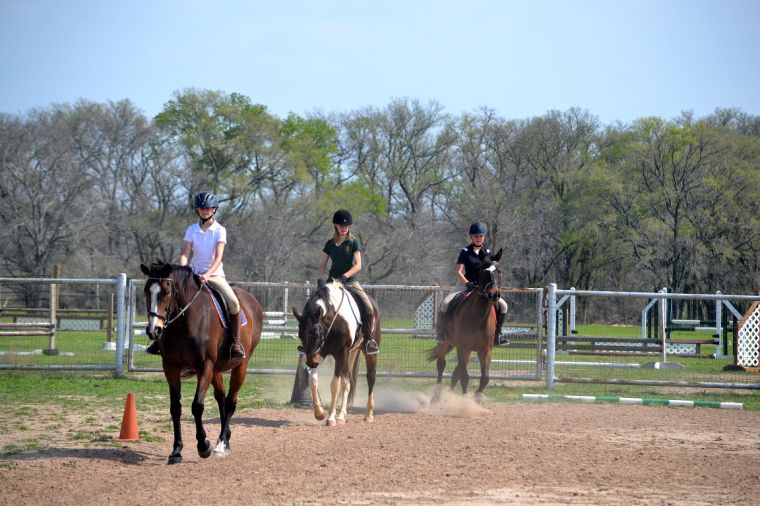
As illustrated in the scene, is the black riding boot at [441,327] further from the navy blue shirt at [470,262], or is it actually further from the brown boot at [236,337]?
the brown boot at [236,337]

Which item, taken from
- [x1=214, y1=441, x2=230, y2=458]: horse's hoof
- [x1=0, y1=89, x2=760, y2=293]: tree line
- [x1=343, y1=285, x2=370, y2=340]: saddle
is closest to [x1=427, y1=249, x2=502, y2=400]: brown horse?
[x1=343, y1=285, x2=370, y2=340]: saddle

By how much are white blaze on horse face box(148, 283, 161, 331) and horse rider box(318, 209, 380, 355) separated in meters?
3.91

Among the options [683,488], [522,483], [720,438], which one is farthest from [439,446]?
[720,438]

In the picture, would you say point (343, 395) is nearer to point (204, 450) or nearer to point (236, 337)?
point (236, 337)

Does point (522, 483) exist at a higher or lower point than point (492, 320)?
lower

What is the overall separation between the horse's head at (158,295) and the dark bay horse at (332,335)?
2.99 meters

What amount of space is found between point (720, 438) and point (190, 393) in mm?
9290

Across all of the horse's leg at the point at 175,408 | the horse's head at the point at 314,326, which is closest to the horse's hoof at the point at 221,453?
the horse's leg at the point at 175,408

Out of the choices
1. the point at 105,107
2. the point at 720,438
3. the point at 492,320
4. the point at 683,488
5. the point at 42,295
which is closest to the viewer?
the point at 683,488

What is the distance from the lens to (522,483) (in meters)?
7.69

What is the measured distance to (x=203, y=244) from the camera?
376 inches

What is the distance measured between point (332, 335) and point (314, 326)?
0.49 metres

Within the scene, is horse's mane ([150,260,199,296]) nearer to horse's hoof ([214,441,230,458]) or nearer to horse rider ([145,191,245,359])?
horse rider ([145,191,245,359])

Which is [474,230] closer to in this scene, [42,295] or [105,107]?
[42,295]
